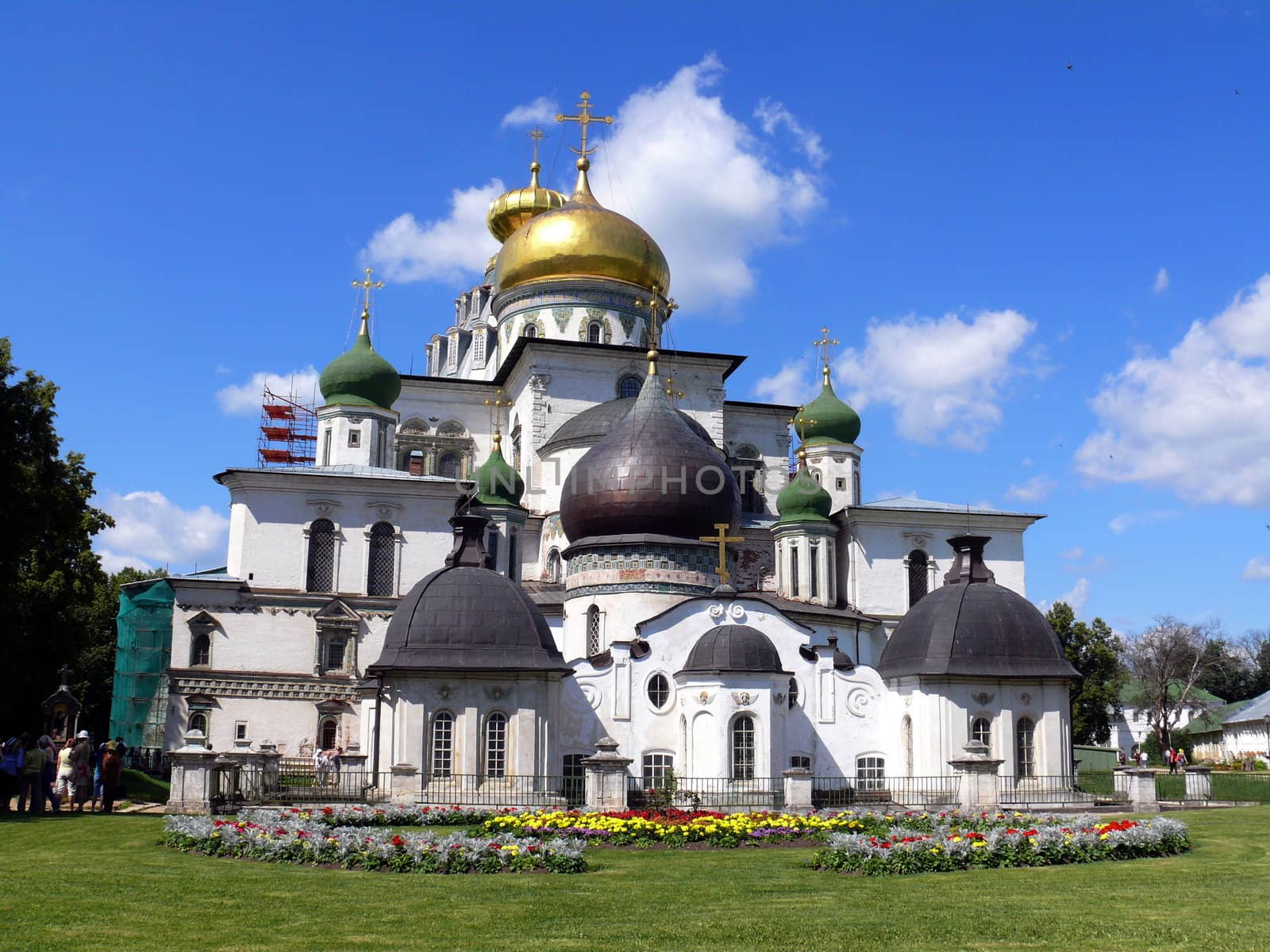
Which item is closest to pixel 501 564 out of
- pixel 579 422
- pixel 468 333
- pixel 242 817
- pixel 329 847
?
pixel 579 422

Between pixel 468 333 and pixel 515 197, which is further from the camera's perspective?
pixel 468 333

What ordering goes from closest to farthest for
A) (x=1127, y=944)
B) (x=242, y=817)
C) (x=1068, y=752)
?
(x=1127, y=944) → (x=242, y=817) → (x=1068, y=752)

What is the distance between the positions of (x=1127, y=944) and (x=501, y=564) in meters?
27.3

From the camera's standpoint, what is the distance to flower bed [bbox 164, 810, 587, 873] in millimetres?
14023

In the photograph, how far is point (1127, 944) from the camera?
369 inches

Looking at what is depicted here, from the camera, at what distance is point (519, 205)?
54656 mm

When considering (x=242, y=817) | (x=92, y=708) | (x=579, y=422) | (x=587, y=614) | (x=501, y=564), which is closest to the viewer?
(x=242, y=817)

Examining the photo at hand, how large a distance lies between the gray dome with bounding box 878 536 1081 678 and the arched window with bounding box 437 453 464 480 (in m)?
18.8

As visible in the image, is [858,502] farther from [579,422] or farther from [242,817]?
[242,817]

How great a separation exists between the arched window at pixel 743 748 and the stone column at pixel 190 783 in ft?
32.2

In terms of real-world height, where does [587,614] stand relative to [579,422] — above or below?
below

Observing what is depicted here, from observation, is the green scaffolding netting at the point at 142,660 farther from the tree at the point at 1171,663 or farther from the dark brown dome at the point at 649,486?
the tree at the point at 1171,663

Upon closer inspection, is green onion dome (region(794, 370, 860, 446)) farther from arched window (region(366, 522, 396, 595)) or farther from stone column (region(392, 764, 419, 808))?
stone column (region(392, 764, 419, 808))

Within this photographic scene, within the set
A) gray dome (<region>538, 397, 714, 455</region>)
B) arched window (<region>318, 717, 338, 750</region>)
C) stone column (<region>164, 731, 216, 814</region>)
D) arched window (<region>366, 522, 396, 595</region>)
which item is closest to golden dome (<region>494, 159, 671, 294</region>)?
gray dome (<region>538, 397, 714, 455</region>)
